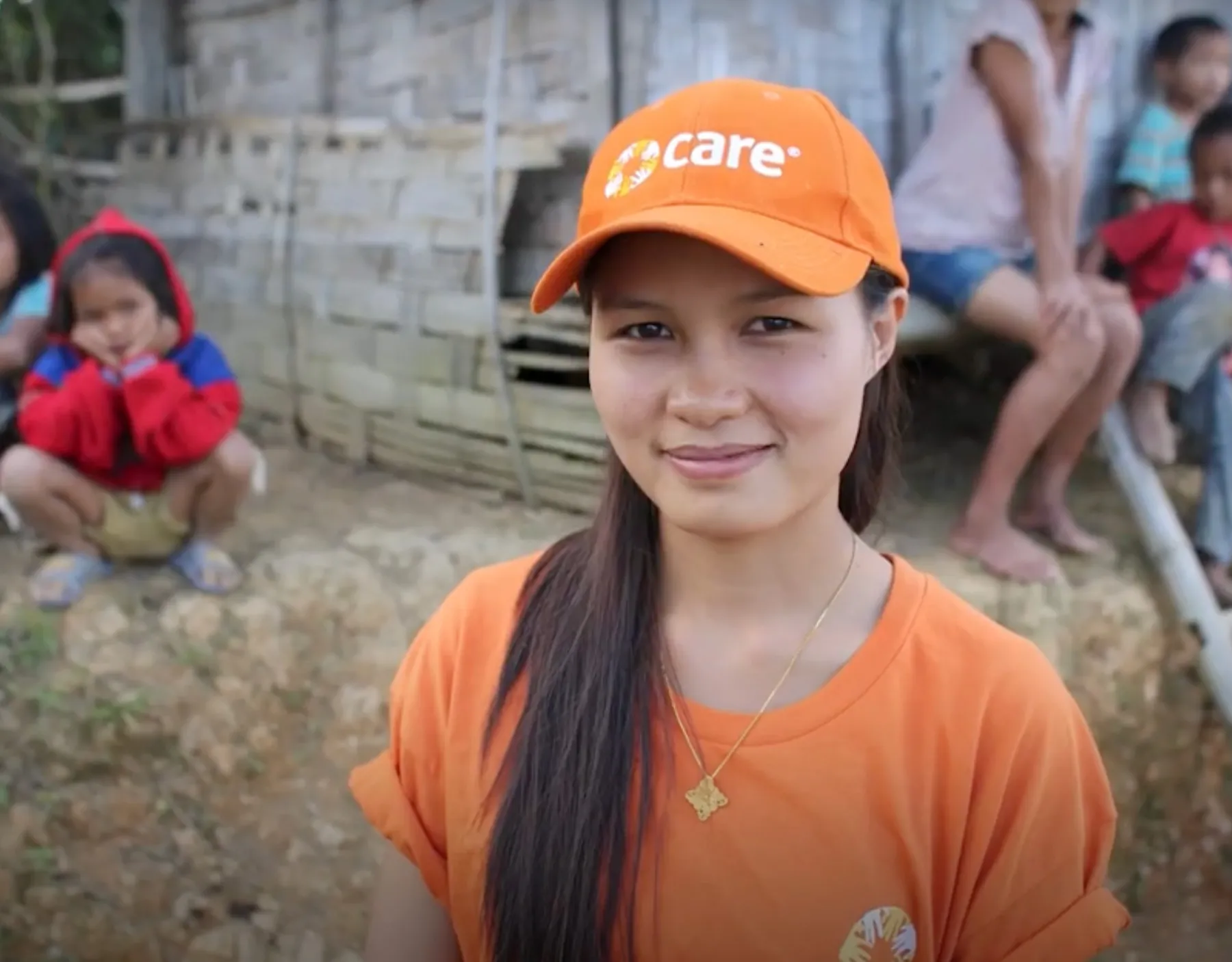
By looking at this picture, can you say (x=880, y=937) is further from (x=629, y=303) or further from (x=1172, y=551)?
(x=1172, y=551)

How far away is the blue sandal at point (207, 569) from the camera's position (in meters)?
1.57

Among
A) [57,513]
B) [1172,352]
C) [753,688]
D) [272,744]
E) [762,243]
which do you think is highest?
[762,243]

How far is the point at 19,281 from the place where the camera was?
1596 millimetres

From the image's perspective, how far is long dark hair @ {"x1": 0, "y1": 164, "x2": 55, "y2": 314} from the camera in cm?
156

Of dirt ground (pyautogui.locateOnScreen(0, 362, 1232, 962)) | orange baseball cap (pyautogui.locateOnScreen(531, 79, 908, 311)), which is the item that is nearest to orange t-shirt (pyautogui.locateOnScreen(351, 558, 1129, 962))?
orange baseball cap (pyautogui.locateOnScreen(531, 79, 908, 311))

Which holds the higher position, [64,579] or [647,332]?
[647,332]

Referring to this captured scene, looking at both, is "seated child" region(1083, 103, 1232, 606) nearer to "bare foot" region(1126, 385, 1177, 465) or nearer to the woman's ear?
"bare foot" region(1126, 385, 1177, 465)

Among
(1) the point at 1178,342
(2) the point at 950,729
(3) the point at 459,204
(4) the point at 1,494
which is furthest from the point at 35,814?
(1) the point at 1178,342

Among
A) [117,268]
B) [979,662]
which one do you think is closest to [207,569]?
[117,268]

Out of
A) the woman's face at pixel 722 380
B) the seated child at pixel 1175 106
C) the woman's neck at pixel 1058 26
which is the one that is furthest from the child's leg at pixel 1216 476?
the woman's face at pixel 722 380

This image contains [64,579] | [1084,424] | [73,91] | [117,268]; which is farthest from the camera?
[73,91]

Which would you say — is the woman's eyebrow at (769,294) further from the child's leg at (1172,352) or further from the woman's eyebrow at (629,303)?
the child's leg at (1172,352)

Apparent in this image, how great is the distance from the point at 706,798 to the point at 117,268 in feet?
3.83

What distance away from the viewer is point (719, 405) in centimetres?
53
